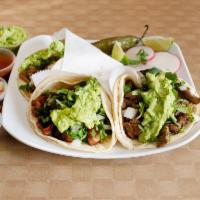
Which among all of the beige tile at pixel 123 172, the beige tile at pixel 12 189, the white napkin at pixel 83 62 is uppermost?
the white napkin at pixel 83 62

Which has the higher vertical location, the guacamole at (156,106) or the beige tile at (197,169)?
the guacamole at (156,106)

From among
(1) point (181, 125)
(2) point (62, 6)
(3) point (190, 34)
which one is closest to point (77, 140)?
(1) point (181, 125)

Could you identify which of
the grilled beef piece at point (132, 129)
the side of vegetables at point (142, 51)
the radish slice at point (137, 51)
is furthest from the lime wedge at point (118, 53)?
the grilled beef piece at point (132, 129)

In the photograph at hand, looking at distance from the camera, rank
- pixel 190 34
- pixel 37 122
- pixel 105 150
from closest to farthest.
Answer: pixel 105 150, pixel 37 122, pixel 190 34

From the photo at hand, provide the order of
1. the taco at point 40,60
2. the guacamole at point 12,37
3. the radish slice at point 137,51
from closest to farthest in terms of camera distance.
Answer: the taco at point 40,60 → the radish slice at point 137,51 → the guacamole at point 12,37

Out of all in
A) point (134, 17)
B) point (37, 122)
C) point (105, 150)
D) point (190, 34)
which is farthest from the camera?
point (134, 17)

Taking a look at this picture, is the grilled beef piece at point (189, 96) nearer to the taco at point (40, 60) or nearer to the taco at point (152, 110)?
the taco at point (152, 110)

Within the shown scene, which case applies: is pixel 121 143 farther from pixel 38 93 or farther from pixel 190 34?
pixel 190 34
